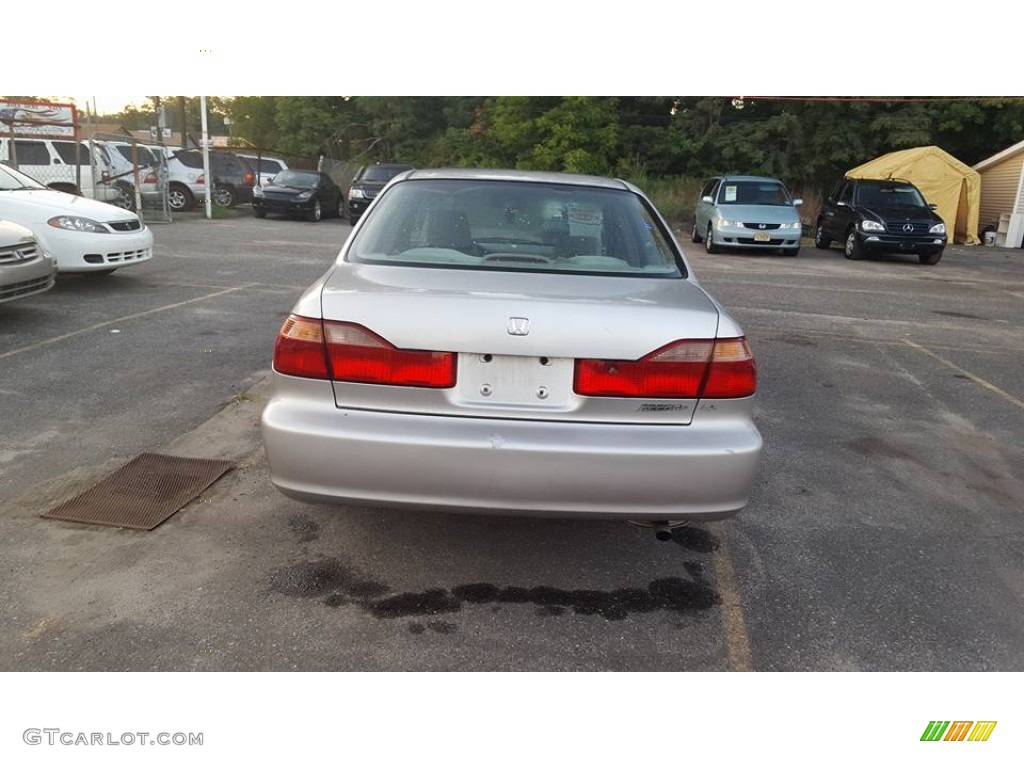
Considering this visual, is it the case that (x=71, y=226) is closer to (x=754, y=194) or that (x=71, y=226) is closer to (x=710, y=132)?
(x=754, y=194)

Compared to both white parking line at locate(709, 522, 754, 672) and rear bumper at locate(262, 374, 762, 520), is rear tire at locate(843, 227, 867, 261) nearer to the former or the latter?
white parking line at locate(709, 522, 754, 672)

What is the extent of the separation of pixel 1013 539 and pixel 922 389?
2870mm

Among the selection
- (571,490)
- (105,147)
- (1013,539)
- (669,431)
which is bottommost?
(1013,539)

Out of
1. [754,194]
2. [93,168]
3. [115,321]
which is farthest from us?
[754,194]

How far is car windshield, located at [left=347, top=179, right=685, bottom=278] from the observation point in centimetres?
330

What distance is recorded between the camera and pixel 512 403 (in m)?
2.65

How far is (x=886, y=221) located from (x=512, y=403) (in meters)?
15.5

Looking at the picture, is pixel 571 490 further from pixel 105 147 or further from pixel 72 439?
pixel 105 147

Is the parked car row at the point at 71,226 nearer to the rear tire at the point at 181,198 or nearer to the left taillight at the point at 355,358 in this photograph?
the left taillight at the point at 355,358

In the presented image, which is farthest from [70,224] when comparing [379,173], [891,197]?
[891,197]

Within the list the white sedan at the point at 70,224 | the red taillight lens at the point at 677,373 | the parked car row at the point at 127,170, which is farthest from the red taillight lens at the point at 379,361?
the parked car row at the point at 127,170

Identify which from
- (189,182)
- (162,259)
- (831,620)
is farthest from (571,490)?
(189,182)

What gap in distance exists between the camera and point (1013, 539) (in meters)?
3.66

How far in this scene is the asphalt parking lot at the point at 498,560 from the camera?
2.64 metres
